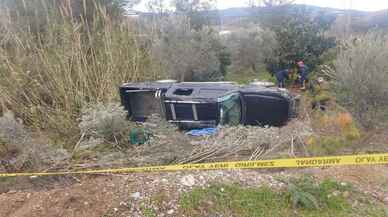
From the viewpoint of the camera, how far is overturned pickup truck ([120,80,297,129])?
180 inches

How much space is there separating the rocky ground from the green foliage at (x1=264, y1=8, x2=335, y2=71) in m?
6.22

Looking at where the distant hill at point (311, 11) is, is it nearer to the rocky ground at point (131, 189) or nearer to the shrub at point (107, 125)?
the shrub at point (107, 125)

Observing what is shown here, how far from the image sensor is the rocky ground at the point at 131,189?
2.60 meters

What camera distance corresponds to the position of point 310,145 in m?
3.93

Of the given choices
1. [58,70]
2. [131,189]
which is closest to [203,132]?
[131,189]

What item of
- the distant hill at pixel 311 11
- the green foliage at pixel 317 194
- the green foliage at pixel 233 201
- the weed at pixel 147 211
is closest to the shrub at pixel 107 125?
the weed at pixel 147 211

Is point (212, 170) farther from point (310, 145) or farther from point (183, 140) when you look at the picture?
point (310, 145)

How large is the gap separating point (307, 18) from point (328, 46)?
1242 millimetres

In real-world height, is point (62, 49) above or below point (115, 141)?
above

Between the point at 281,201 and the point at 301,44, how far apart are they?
290 inches

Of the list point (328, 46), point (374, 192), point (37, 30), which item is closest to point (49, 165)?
point (374, 192)

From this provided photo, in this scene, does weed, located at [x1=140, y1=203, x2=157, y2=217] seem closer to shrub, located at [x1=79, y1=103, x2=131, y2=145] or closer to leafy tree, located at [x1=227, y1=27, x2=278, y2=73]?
shrub, located at [x1=79, y1=103, x2=131, y2=145]

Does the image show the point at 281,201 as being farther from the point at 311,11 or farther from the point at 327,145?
the point at 311,11

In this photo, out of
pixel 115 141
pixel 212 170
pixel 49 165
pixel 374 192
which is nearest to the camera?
pixel 374 192
